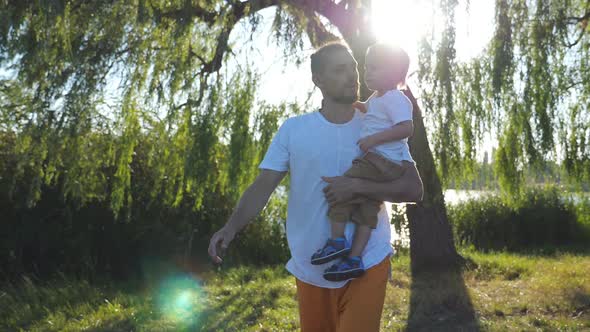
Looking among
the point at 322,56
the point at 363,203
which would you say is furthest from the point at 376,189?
the point at 322,56

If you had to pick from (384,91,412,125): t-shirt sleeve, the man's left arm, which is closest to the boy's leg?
the man's left arm

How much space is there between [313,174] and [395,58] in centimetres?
70

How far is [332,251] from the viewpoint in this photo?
245 centimetres

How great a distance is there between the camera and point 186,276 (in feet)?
33.0

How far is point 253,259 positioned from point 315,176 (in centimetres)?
889

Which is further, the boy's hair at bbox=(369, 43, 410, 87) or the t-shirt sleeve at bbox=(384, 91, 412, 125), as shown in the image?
the boy's hair at bbox=(369, 43, 410, 87)

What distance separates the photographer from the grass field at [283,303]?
241 inches

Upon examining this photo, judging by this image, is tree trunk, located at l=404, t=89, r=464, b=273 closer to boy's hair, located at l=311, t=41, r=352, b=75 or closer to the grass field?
the grass field

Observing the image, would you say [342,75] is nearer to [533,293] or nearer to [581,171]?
[533,293]

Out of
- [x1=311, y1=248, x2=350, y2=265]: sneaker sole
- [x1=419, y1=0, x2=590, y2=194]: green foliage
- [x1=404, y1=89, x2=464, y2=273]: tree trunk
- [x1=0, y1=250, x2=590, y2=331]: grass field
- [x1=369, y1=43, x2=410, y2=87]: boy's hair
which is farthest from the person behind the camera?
[x1=404, y1=89, x2=464, y2=273]: tree trunk

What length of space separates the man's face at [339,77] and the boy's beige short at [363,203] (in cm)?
26

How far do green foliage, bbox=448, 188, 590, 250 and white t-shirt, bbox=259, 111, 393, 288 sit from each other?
11481 millimetres

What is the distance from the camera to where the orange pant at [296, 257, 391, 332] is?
249cm

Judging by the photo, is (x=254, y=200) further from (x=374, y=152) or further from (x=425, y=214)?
(x=425, y=214)
